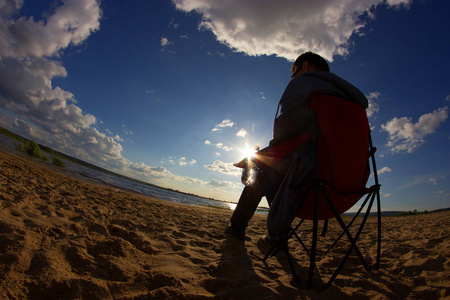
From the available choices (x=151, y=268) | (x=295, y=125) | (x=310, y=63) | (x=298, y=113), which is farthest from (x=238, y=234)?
(x=310, y=63)

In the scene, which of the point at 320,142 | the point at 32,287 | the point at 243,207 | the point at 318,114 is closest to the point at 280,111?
the point at 318,114

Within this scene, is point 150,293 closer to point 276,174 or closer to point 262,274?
point 262,274

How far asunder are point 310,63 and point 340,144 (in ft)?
4.65

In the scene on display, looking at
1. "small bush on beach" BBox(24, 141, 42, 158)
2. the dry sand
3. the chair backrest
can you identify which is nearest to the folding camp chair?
the chair backrest

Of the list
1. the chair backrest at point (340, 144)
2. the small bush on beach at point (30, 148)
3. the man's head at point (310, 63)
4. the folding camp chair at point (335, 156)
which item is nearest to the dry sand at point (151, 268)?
the folding camp chair at point (335, 156)

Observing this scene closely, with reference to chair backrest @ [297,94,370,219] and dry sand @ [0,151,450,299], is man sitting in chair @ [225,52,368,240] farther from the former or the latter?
dry sand @ [0,151,450,299]

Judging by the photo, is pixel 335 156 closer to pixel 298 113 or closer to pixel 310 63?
pixel 298 113

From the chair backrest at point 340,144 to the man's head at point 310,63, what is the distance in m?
0.96

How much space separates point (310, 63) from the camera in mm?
2342

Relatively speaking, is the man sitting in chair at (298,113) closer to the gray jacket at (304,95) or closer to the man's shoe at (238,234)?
the gray jacket at (304,95)

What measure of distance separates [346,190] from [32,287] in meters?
2.20

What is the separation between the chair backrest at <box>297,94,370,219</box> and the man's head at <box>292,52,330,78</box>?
38.0 inches

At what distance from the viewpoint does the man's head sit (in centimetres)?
231

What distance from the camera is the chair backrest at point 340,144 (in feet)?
4.75
